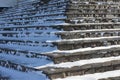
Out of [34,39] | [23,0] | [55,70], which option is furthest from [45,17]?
[23,0]

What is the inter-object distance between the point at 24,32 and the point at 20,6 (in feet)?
12.6

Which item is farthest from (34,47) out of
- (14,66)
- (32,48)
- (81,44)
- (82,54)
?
(82,54)

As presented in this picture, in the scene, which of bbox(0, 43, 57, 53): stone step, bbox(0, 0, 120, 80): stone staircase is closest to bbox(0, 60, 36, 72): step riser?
bbox(0, 0, 120, 80): stone staircase

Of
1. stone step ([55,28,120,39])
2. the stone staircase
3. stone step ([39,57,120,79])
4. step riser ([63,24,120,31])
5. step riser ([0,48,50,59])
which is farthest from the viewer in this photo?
step riser ([63,24,120,31])

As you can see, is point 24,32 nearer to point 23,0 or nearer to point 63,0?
point 63,0

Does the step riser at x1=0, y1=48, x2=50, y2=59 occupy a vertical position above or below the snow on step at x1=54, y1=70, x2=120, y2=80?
above

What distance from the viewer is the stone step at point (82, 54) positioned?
15.9 ft

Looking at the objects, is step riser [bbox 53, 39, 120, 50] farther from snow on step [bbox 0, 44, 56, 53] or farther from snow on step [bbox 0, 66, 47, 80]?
snow on step [bbox 0, 66, 47, 80]

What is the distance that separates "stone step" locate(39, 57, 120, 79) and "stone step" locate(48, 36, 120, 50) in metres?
0.53

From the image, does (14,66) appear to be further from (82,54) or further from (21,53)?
(82,54)

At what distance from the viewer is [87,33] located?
18.9ft

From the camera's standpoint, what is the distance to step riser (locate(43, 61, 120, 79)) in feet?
14.9

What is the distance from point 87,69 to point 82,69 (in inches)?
4.2

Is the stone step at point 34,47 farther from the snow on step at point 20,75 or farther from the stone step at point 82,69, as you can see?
the stone step at point 82,69
